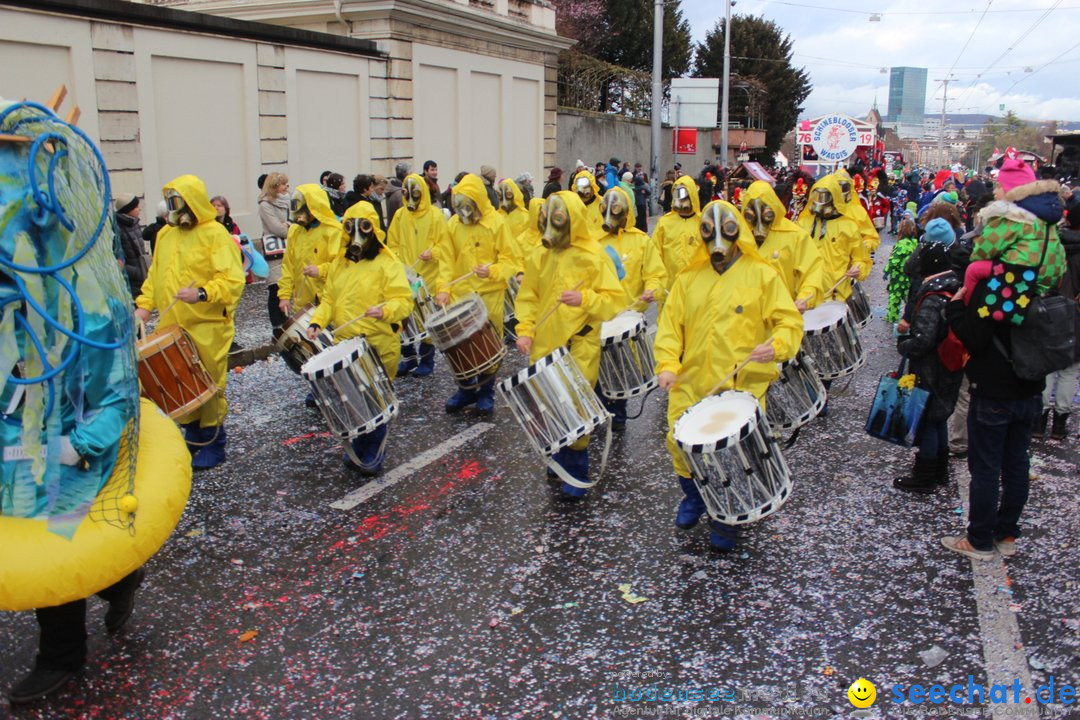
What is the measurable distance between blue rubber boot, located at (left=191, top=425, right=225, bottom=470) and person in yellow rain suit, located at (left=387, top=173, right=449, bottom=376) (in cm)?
292

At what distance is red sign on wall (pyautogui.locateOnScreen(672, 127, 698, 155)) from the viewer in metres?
31.6

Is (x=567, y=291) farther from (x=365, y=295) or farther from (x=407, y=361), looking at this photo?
(x=407, y=361)

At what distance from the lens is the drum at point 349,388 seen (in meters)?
6.02

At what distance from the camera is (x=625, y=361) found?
22.7 feet

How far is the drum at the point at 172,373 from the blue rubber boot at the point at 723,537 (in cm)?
332

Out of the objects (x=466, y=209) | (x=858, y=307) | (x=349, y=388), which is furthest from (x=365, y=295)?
(x=858, y=307)

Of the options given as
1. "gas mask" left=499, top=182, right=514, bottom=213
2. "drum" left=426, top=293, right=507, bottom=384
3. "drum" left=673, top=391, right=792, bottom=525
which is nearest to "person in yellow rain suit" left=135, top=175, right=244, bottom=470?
"drum" left=426, top=293, right=507, bottom=384

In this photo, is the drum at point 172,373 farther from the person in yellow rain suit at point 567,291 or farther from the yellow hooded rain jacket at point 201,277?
the person in yellow rain suit at point 567,291

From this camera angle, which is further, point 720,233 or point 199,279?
point 199,279

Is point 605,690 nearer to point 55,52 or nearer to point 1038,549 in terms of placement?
point 1038,549

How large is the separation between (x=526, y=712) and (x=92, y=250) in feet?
8.21

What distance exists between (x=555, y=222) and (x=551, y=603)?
265 cm

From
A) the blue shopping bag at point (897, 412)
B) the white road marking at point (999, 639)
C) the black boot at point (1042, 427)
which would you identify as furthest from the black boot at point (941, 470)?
the black boot at point (1042, 427)

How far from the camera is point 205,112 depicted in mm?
14688
